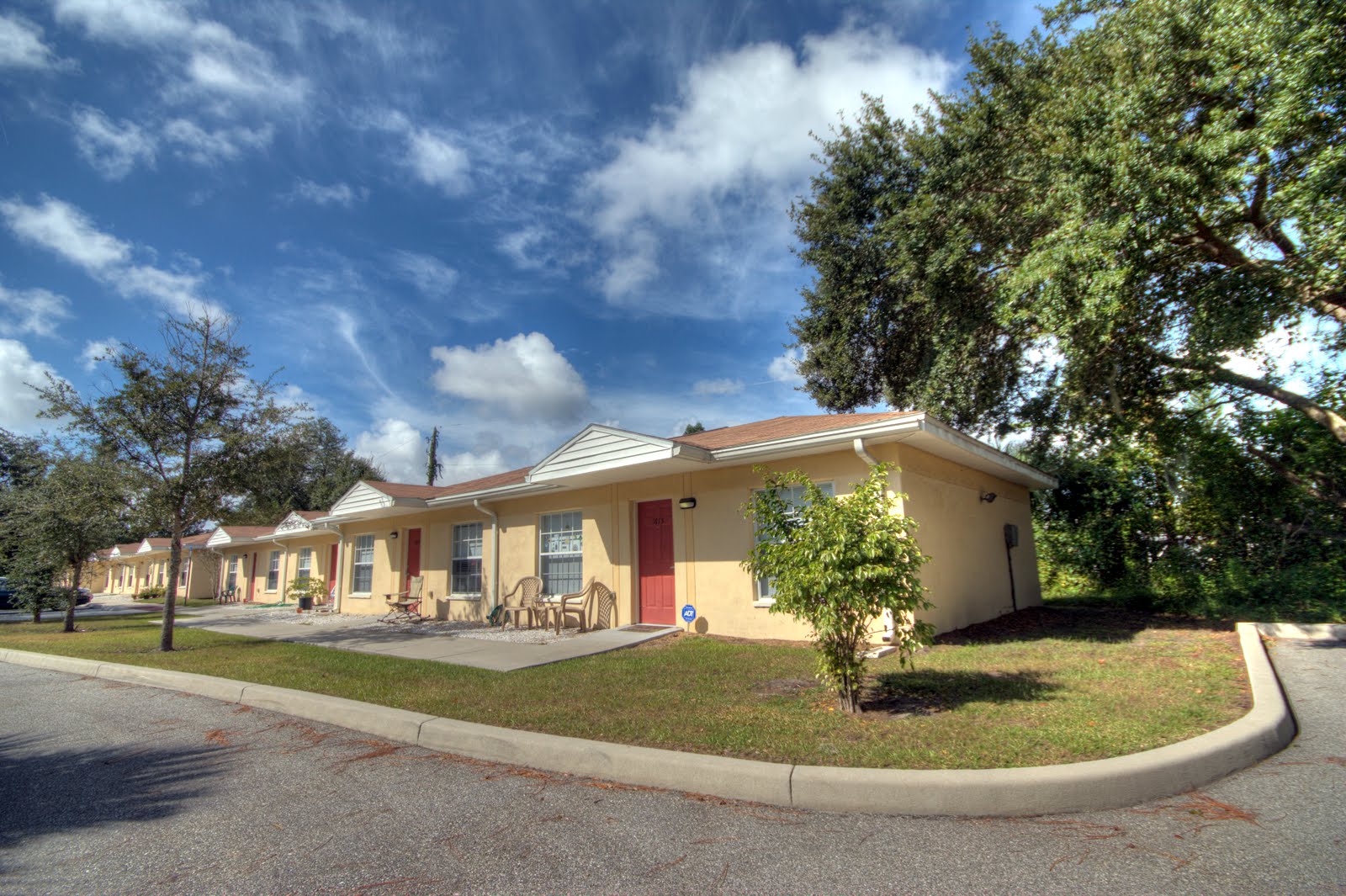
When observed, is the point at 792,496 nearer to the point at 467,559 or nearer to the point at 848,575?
the point at 848,575

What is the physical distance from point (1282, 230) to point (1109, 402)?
3.77 meters

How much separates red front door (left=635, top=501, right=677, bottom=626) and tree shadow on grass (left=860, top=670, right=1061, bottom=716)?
481 centimetres

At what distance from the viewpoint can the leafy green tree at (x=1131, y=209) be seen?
23.9 ft

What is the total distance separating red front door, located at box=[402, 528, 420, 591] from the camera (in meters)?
15.8

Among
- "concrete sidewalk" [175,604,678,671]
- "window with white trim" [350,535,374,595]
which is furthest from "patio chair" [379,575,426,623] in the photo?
"window with white trim" [350,535,374,595]

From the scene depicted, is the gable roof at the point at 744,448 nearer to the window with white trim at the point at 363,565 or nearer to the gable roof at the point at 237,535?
the window with white trim at the point at 363,565

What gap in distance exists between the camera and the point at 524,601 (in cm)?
1215

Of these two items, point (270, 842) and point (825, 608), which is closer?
point (270, 842)

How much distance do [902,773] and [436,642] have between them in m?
8.75

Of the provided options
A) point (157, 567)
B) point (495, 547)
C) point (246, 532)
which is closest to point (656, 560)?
point (495, 547)

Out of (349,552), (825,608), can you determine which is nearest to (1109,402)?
(825,608)

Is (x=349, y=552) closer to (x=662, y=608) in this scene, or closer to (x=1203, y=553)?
(x=662, y=608)

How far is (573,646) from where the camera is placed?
909 centimetres

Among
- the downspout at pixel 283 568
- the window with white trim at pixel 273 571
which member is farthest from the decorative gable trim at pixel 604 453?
the window with white trim at pixel 273 571
